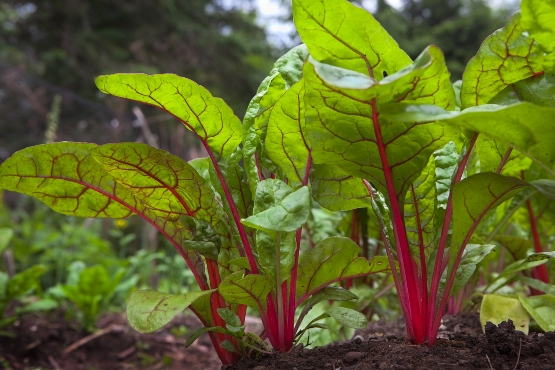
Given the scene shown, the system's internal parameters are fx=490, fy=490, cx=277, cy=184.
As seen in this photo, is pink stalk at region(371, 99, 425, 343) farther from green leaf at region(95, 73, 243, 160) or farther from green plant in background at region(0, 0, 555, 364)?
green leaf at region(95, 73, 243, 160)

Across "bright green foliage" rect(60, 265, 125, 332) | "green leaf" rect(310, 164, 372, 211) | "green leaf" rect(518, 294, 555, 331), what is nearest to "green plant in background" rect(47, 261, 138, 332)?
"bright green foliage" rect(60, 265, 125, 332)

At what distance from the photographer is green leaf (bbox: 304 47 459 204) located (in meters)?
0.89

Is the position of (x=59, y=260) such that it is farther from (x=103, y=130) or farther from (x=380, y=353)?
(x=103, y=130)

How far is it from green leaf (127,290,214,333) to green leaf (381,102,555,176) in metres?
0.56

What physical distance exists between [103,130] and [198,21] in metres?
4.34

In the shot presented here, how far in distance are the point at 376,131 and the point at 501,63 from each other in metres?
0.32

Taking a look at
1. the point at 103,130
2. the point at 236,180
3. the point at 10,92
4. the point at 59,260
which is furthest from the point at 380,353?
the point at 10,92

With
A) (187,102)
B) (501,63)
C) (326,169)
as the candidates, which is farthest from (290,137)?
(501,63)

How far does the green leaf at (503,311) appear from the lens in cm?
136

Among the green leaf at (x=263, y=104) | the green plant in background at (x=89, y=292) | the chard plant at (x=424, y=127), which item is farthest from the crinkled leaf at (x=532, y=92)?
the green plant in background at (x=89, y=292)

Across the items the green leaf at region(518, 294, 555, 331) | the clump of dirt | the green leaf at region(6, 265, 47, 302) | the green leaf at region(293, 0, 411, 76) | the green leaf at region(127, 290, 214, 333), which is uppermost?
the green leaf at region(293, 0, 411, 76)

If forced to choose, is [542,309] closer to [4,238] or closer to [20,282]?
[20,282]

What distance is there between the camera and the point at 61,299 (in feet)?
9.40

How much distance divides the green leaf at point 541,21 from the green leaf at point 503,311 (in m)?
0.75
